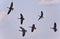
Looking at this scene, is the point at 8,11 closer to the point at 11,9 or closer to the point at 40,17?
the point at 11,9

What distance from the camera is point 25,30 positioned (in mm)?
95562

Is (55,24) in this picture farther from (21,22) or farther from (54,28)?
(21,22)

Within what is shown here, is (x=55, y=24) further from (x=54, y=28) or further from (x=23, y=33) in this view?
(x=23, y=33)

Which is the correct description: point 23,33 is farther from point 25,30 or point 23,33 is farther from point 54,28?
point 54,28

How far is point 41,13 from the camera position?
9612 centimetres

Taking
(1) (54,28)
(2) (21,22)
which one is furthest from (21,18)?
(1) (54,28)

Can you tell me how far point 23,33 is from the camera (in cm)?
9544

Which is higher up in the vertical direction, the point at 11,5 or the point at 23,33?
the point at 11,5

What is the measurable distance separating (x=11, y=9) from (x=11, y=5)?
1106mm

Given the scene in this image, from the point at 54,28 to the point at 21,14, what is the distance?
777cm

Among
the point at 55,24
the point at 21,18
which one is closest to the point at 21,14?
the point at 21,18

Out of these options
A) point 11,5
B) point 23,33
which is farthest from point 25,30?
point 11,5

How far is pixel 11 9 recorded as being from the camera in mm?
92312

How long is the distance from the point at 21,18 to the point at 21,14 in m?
1.03
